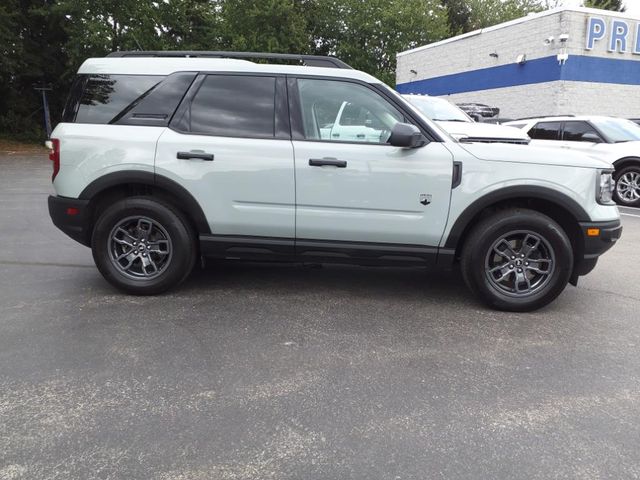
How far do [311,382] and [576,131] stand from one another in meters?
9.97

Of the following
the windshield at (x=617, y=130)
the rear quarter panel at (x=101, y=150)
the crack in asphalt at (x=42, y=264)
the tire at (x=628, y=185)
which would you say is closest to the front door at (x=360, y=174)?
the rear quarter panel at (x=101, y=150)

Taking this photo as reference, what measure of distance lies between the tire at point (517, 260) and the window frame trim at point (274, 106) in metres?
1.78

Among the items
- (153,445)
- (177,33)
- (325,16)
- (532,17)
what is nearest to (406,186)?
(153,445)

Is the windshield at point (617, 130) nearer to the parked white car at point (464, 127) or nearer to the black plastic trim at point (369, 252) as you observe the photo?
the parked white car at point (464, 127)

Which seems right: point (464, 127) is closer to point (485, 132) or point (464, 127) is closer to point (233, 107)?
point (485, 132)

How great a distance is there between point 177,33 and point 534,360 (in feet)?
107

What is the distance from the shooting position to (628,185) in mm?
10594

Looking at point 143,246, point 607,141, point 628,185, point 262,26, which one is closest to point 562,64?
point 607,141

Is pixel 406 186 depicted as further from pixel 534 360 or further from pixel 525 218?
pixel 534 360

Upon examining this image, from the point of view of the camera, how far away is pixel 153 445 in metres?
2.52

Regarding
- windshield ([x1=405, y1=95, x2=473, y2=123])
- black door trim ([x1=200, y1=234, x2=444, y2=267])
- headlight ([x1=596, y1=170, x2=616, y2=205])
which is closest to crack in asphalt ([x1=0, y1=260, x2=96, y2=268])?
black door trim ([x1=200, y1=234, x2=444, y2=267])

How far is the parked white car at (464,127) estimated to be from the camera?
7900 millimetres

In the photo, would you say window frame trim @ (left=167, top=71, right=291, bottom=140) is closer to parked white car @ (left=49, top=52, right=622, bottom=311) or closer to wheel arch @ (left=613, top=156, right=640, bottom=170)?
parked white car @ (left=49, top=52, right=622, bottom=311)

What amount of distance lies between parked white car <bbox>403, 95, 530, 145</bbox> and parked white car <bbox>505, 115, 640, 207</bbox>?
260 cm
